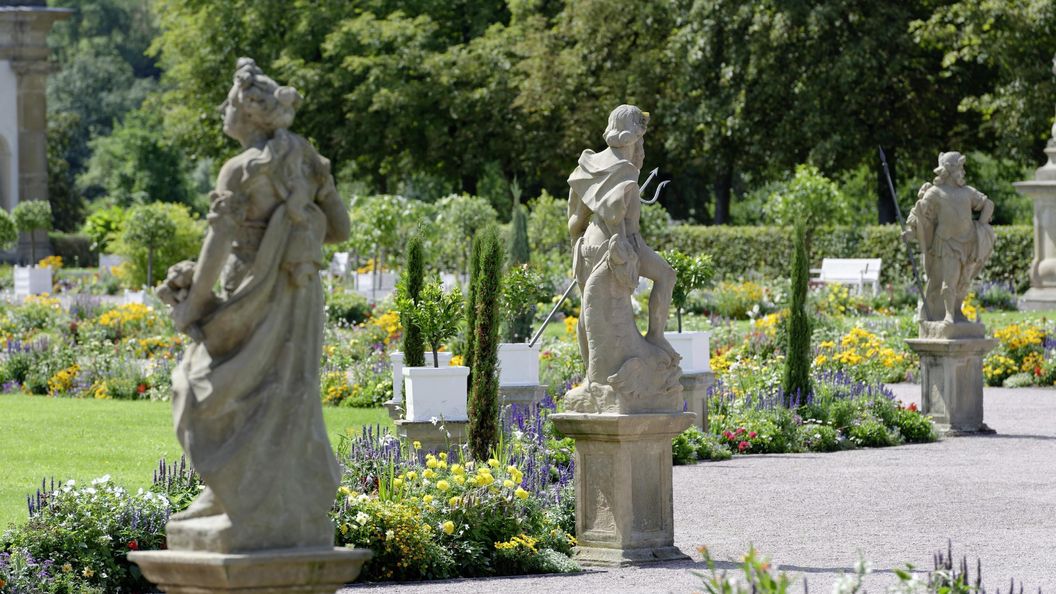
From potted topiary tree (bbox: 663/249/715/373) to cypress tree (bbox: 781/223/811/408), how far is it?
0.70 m

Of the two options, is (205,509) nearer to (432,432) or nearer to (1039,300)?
(432,432)

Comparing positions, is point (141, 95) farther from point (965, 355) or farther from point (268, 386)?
point (268, 386)

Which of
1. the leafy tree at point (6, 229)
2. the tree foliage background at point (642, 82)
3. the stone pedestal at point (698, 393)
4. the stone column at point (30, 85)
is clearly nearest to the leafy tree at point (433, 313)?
the stone pedestal at point (698, 393)

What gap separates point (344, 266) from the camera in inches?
1436

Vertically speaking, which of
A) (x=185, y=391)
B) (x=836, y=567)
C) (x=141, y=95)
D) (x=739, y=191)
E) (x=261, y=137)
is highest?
(x=141, y=95)

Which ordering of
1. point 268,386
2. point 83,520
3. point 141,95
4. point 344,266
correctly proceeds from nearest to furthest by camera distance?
point 268,386 → point 83,520 → point 344,266 → point 141,95

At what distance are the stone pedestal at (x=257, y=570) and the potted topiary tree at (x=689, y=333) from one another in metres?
9.36

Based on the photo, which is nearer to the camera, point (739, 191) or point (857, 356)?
point (857, 356)

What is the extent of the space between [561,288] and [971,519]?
19.9m

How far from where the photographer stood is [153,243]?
1335 inches

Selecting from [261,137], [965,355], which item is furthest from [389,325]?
[261,137]

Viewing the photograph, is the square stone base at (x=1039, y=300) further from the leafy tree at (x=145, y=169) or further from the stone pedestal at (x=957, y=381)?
the leafy tree at (x=145, y=169)

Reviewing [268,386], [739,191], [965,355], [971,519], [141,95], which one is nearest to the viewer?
[268,386]

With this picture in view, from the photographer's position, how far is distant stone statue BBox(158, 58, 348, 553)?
5348 millimetres
